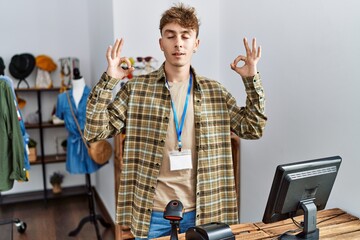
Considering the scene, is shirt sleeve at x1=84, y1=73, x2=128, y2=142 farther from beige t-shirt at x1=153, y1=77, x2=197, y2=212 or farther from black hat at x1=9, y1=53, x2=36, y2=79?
black hat at x1=9, y1=53, x2=36, y2=79

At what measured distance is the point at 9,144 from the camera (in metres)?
3.01

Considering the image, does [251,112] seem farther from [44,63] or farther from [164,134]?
[44,63]

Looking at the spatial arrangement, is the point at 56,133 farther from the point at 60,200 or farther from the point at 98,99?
the point at 98,99

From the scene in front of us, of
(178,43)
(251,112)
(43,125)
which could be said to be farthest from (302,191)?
(43,125)

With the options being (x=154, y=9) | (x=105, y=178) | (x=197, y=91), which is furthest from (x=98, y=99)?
(x=105, y=178)

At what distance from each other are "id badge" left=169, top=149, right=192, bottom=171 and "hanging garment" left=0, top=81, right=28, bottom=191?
1921 mm

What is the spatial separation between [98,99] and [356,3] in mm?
1330

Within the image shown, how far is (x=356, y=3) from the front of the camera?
1670 millimetres

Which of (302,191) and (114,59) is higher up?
(114,59)

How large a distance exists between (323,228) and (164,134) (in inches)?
33.7

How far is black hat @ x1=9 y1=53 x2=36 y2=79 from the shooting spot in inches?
154

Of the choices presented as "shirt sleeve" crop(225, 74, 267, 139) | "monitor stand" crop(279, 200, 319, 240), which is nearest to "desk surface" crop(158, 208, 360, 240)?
"monitor stand" crop(279, 200, 319, 240)

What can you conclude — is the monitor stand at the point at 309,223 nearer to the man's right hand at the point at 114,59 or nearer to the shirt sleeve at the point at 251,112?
the shirt sleeve at the point at 251,112

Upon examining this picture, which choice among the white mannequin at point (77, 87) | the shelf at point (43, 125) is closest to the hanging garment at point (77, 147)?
the white mannequin at point (77, 87)
